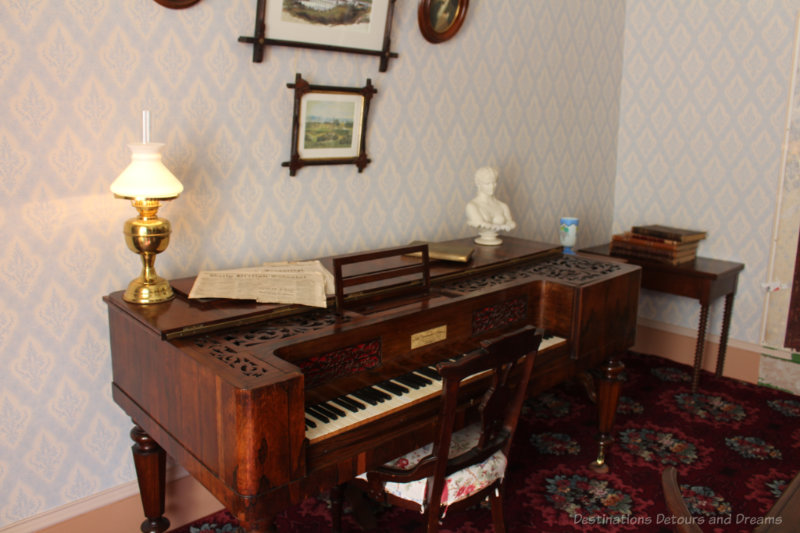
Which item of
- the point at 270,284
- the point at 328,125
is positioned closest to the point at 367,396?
the point at 270,284

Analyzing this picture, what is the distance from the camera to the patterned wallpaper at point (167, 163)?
7.00 feet

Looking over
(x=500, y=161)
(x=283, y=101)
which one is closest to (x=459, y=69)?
(x=500, y=161)

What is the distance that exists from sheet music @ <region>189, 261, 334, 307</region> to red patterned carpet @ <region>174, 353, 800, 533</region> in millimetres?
976

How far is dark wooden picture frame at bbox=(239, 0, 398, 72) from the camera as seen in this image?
8.21 feet

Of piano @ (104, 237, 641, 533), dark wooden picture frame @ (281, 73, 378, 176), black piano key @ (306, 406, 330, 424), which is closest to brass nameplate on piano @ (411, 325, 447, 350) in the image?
piano @ (104, 237, 641, 533)

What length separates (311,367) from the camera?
202cm

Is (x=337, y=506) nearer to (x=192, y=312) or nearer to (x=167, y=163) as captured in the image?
(x=192, y=312)

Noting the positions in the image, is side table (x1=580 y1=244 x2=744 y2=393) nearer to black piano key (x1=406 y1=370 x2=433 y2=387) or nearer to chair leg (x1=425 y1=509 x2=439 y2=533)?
black piano key (x1=406 y1=370 x2=433 y2=387)

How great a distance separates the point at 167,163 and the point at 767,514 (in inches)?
80.8

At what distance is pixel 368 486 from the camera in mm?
2141

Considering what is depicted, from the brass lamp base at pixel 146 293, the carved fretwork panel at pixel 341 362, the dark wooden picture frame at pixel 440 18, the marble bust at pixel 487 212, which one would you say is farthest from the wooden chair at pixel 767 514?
the dark wooden picture frame at pixel 440 18

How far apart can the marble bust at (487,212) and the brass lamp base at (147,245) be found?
1497mm

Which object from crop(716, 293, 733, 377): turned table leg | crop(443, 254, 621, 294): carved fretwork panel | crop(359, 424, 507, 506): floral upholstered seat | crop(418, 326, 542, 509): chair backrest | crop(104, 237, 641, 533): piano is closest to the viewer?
crop(104, 237, 641, 533): piano

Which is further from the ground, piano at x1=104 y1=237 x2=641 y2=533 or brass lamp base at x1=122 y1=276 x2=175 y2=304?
brass lamp base at x1=122 y1=276 x2=175 y2=304
